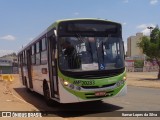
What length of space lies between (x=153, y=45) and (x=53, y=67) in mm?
34575

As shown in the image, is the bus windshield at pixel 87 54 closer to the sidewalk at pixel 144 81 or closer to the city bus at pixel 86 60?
the city bus at pixel 86 60

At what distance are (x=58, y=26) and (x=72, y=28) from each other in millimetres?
524

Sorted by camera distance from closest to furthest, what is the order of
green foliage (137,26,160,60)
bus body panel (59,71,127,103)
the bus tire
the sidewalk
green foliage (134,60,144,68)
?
bus body panel (59,71,127,103) < the bus tire < the sidewalk < green foliage (137,26,160,60) < green foliage (134,60,144,68)

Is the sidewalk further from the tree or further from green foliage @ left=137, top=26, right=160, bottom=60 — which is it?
green foliage @ left=137, top=26, right=160, bottom=60

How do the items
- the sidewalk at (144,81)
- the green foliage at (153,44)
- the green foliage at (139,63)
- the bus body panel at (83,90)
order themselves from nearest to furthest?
the bus body panel at (83,90), the sidewalk at (144,81), the green foliage at (153,44), the green foliage at (139,63)

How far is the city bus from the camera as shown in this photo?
1300 cm

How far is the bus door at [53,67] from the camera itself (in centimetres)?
1374

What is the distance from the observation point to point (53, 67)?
1407cm

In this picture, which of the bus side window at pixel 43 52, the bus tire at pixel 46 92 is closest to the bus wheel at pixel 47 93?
the bus tire at pixel 46 92

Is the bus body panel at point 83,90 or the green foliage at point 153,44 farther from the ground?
the green foliage at point 153,44

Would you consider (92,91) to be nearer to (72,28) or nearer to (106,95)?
(106,95)

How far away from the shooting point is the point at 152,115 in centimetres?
1218

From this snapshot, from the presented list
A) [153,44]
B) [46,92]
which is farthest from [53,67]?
[153,44]

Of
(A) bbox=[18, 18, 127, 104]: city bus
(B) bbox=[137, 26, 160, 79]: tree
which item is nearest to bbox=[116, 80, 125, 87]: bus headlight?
(A) bbox=[18, 18, 127, 104]: city bus
